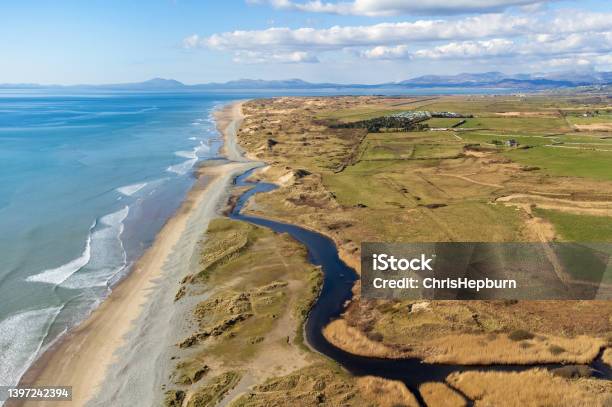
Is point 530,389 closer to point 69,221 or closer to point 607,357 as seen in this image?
point 607,357

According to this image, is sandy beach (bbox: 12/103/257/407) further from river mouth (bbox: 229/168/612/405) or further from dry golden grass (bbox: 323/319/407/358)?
dry golden grass (bbox: 323/319/407/358)

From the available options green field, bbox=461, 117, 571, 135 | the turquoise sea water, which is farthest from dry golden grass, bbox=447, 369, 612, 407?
green field, bbox=461, 117, 571, 135

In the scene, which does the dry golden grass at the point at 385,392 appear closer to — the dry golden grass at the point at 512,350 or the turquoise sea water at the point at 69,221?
the dry golden grass at the point at 512,350

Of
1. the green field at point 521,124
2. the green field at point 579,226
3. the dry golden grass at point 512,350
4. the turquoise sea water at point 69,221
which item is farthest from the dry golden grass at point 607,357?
the green field at point 521,124

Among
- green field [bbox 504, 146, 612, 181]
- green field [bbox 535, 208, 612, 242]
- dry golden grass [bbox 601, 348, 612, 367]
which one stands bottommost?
dry golden grass [bbox 601, 348, 612, 367]

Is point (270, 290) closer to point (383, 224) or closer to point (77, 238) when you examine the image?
point (383, 224)

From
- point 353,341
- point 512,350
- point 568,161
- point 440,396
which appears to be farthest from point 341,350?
point 568,161

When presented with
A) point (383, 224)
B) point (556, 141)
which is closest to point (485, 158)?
point (556, 141)
